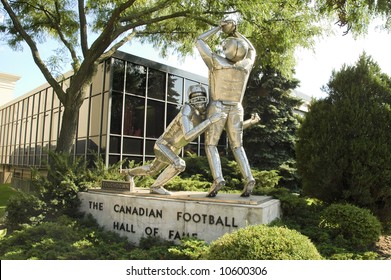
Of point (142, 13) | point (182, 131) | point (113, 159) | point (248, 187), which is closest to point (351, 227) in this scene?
point (248, 187)

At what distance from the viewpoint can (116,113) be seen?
14047mm

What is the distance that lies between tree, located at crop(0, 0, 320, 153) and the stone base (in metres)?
4.91

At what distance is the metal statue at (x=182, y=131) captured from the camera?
19.1ft

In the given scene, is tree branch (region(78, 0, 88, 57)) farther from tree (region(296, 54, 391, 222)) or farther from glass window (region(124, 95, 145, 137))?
tree (region(296, 54, 391, 222))

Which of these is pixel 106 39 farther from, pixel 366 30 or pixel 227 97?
pixel 366 30

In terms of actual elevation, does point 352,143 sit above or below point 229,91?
below

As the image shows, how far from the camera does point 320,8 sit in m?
9.82

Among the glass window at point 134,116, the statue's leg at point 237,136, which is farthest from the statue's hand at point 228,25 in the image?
the glass window at point 134,116

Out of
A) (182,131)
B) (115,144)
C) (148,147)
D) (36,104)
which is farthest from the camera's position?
(36,104)

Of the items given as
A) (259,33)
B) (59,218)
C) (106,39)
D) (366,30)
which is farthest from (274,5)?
(59,218)

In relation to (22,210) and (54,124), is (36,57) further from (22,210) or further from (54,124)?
→ (54,124)

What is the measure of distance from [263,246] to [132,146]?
1133 centimetres

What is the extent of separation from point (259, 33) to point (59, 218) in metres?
8.86

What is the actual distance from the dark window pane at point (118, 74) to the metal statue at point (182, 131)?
27.4ft
